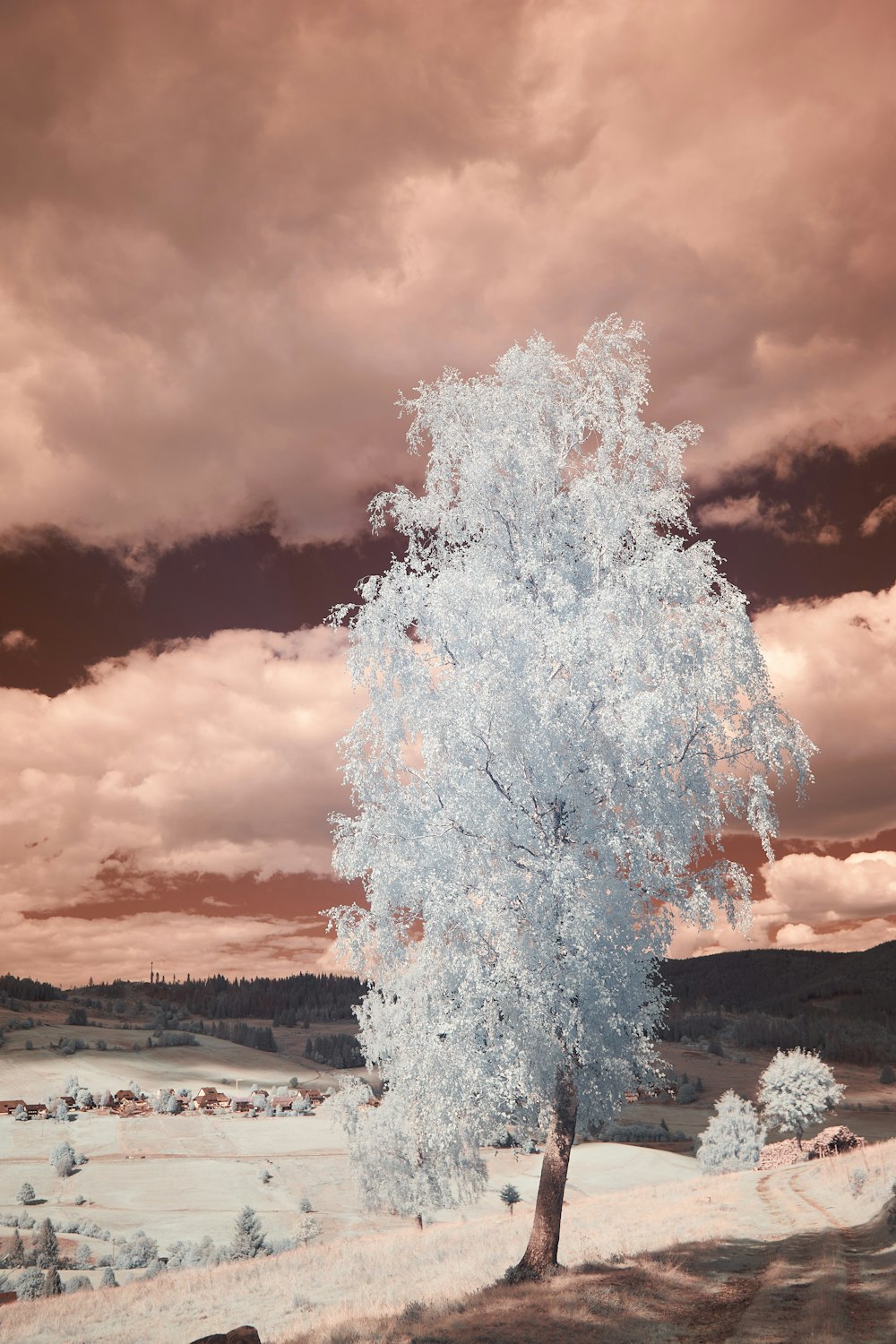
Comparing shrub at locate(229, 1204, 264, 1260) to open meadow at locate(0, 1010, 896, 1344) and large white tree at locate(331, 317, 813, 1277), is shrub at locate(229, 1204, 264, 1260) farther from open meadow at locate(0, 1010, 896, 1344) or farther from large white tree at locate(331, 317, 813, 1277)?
large white tree at locate(331, 317, 813, 1277)

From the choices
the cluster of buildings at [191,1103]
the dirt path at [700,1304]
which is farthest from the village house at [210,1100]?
the dirt path at [700,1304]

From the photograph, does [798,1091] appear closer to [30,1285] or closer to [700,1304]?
[30,1285]

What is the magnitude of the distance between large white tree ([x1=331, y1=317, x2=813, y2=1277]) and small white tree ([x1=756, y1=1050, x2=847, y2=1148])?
68.6m

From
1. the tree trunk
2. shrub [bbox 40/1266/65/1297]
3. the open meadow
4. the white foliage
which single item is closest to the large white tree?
the tree trunk

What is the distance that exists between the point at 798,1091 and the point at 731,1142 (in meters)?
7.87

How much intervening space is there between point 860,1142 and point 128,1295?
2221 inches

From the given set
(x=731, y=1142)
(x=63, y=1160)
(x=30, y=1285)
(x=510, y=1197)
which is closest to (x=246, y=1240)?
(x=30, y=1285)

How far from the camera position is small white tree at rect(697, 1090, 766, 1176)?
67812 mm

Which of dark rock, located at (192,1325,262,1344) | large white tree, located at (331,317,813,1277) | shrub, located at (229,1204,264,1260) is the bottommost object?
shrub, located at (229,1204,264,1260)

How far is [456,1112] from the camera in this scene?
1405cm

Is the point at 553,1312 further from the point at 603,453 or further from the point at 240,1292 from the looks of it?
the point at 240,1292

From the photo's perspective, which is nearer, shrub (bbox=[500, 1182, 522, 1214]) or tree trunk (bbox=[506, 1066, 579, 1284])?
tree trunk (bbox=[506, 1066, 579, 1284])

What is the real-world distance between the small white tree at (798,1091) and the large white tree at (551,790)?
6864 centimetres

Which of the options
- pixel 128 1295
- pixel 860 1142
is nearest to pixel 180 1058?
pixel 860 1142
